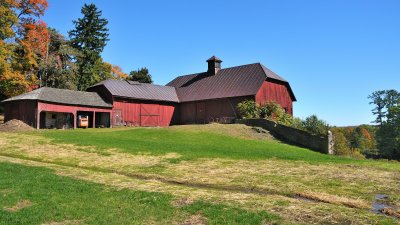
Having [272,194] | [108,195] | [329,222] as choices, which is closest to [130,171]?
[108,195]

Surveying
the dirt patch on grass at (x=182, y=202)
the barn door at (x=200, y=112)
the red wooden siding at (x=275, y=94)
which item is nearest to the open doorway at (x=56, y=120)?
the barn door at (x=200, y=112)

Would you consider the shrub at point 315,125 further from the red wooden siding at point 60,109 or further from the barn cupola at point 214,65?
the red wooden siding at point 60,109

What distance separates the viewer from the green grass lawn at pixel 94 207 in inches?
314

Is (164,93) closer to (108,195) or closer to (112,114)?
(112,114)

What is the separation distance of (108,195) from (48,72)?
46483 mm

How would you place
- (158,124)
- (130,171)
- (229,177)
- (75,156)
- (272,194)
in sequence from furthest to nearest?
(158,124), (75,156), (130,171), (229,177), (272,194)

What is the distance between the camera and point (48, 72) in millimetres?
52000

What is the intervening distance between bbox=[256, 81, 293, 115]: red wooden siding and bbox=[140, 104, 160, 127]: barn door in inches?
516

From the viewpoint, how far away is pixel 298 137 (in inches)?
1251

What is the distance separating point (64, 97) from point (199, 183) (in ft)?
98.6

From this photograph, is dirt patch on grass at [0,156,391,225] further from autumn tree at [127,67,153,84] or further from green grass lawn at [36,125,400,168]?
autumn tree at [127,67,153,84]

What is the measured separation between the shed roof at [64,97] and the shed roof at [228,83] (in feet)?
36.3

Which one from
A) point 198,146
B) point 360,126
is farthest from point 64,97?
point 360,126

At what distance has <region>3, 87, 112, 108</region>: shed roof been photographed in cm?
3709
